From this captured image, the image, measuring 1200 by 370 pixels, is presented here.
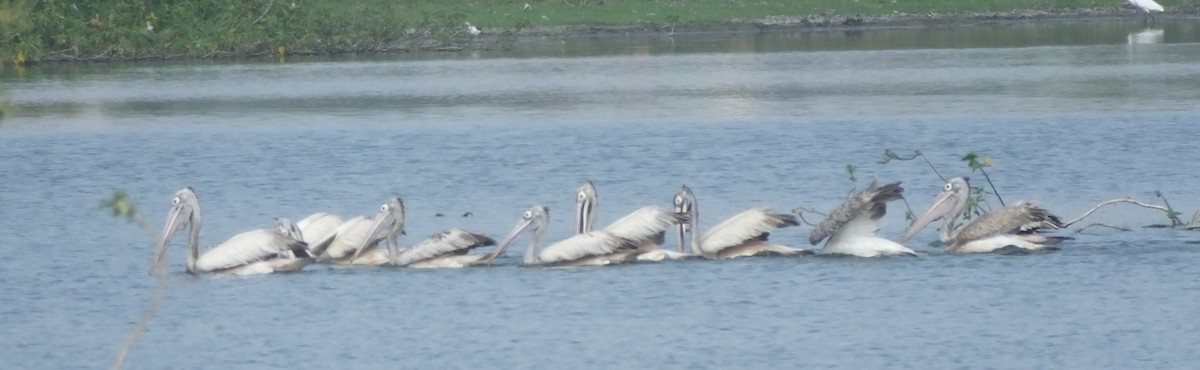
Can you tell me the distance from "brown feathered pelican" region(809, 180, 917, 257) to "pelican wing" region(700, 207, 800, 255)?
0.62ft

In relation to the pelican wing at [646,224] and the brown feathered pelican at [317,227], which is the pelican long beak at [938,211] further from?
the brown feathered pelican at [317,227]

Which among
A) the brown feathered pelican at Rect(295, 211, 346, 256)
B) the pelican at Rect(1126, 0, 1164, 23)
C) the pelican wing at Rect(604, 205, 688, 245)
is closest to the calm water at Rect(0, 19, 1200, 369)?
the pelican wing at Rect(604, 205, 688, 245)

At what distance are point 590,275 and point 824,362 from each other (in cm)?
223

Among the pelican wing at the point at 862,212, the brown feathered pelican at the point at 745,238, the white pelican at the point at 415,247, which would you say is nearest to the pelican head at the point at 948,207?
the pelican wing at the point at 862,212

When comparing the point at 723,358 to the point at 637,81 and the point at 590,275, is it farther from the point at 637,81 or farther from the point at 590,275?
the point at 637,81

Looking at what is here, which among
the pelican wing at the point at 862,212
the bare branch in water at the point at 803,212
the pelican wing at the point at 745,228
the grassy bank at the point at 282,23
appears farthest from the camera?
the grassy bank at the point at 282,23

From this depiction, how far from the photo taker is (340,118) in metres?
20.7

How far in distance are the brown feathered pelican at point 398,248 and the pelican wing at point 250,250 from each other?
34cm

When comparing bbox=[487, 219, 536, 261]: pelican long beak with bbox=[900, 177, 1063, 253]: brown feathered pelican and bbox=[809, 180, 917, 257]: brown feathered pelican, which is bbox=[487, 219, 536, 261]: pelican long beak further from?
bbox=[900, 177, 1063, 253]: brown feathered pelican

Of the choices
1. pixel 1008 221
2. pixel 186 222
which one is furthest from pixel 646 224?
pixel 186 222

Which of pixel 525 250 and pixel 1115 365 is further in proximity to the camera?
pixel 525 250

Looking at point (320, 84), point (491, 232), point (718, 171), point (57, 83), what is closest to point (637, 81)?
point (320, 84)

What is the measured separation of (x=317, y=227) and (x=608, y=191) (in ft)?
10.8

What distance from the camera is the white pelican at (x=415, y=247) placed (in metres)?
10.0
